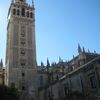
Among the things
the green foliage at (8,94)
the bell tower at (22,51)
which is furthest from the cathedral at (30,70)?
the green foliage at (8,94)

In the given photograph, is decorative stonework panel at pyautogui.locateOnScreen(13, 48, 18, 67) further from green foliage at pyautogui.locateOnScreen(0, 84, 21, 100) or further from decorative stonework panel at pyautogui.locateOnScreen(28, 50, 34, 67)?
green foliage at pyautogui.locateOnScreen(0, 84, 21, 100)

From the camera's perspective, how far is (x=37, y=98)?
5144 centimetres

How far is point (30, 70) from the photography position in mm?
53312

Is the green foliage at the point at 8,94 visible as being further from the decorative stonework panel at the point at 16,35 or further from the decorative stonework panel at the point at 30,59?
the decorative stonework panel at the point at 16,35

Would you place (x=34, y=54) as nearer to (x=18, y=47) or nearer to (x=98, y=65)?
(x=18, y=47)

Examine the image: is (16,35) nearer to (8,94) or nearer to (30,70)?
(30,70)

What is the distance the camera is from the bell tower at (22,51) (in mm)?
51156

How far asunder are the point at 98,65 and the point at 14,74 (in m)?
24.2

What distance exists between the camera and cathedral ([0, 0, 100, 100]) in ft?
126

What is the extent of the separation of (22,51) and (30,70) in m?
5.23

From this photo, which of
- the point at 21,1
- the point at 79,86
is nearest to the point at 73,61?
the point at 21,1

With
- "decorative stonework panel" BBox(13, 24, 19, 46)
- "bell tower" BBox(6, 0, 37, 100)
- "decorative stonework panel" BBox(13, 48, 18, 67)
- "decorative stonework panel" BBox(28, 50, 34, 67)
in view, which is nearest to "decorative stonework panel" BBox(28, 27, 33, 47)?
"bell tower" BBox(6, 0, 37, 100)

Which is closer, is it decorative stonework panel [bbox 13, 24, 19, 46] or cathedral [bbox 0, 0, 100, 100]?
cathedral [bbox 0, 0, 100, 100]

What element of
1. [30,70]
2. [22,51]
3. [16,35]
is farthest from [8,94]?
[16,35]
